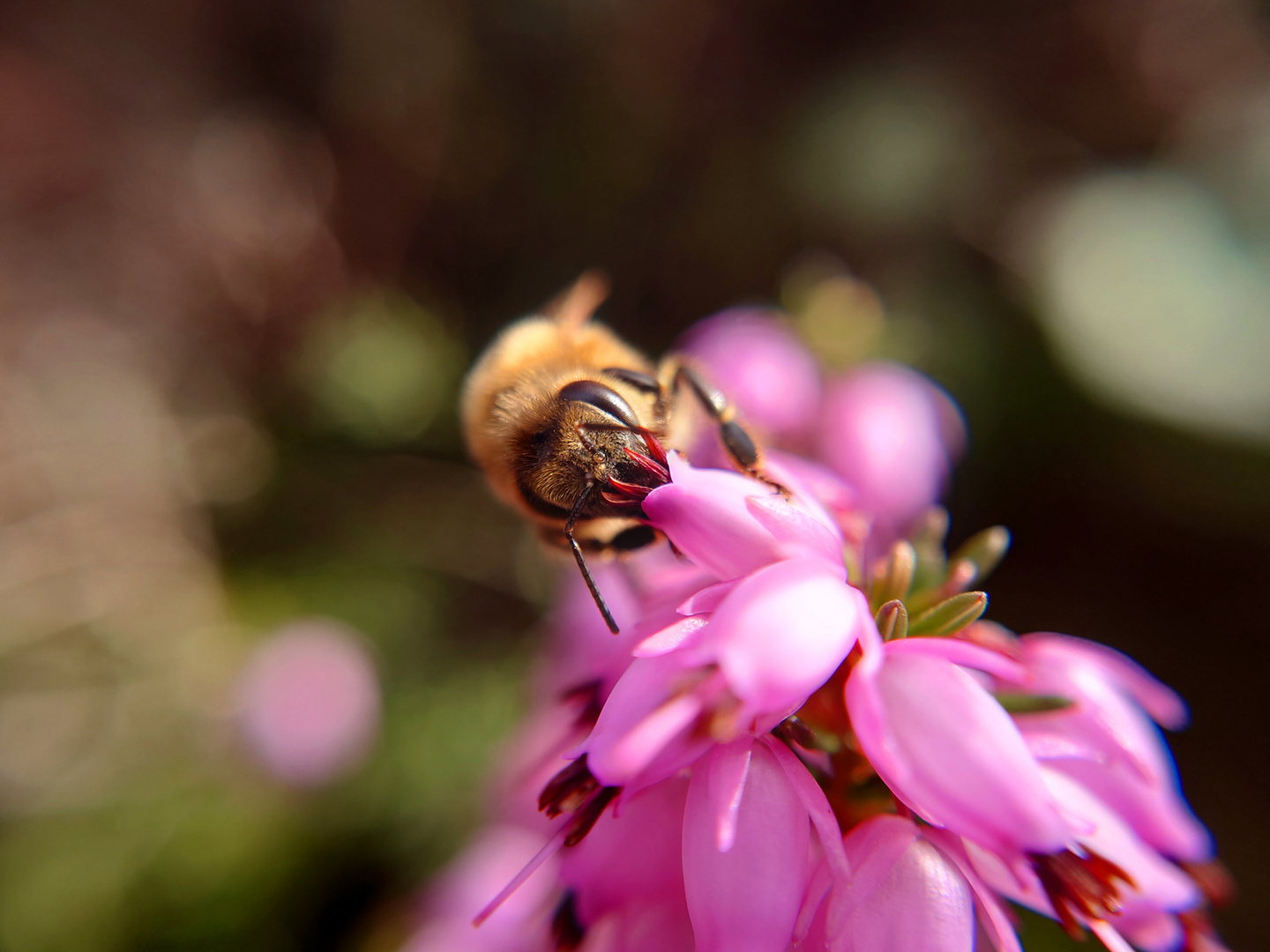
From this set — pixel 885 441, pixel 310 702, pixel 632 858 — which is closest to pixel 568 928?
pixel 632 858

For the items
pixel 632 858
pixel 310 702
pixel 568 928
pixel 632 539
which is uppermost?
pixel 632 539

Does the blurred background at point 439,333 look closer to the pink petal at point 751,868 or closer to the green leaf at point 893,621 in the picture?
the green leaf at point 893,621

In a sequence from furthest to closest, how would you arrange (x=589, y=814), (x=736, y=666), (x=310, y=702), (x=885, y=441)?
(x=310, y=702) → (x=885, y=441) → (x=589, y=814) → (x=736, y=666)

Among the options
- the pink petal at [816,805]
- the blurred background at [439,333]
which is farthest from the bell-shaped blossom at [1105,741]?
the blurred background at [439,333]

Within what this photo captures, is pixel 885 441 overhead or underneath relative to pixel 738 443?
underneath

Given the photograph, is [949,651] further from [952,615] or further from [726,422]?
[726,422]

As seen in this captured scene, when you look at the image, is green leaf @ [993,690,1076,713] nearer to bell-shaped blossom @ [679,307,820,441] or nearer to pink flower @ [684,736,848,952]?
pink flower @ [684,736,848,952]

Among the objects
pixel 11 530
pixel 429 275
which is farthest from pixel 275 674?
pixel 429 275
